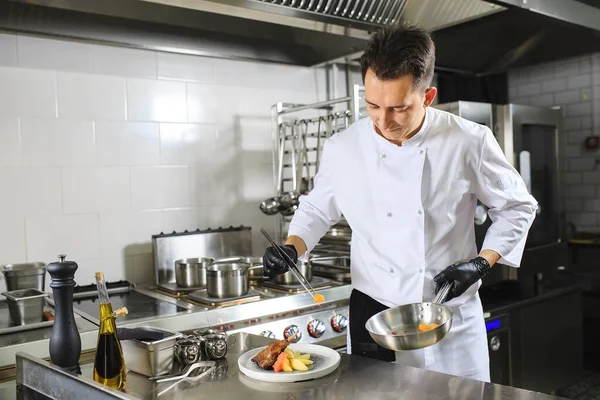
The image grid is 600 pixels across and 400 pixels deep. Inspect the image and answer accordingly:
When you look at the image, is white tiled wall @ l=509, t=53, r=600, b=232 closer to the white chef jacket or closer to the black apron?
the white chef jacket

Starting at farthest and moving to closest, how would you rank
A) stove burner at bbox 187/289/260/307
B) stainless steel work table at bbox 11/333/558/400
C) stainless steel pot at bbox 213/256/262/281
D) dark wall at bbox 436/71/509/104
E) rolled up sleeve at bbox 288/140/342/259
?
dark wall at bbox 436/71/509/104
stainless steel pot at bbox 213/256/262/281
stove burner at bbox 187/289/260/307
rolled up sleeve at bbox 288/140/342/259
stainless steel work table at bbox 11/333/558/400

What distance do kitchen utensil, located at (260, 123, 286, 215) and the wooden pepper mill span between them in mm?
1561

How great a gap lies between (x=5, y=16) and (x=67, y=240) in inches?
39.0

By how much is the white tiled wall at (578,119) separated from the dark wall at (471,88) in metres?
0.28

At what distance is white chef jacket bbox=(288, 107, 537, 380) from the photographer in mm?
1948

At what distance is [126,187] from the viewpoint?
293cm

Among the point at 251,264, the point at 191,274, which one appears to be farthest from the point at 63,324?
the point at 251,264

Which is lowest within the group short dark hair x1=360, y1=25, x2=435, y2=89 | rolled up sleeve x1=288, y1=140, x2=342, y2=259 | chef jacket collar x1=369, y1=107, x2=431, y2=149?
rolled up sleeve x1=288, y1=140, x2=342, y2=259

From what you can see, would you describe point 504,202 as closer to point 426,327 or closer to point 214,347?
point 426,327

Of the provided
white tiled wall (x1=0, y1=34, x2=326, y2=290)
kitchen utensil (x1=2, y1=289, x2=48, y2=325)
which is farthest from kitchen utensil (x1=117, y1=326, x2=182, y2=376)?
white tiled wall (x1=0, y1=34, x2=326, y2=290)

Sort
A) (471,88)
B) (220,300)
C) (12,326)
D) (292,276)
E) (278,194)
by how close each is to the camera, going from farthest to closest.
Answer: (471,88) < (278,194) < (292,276) < (220,300) < (12,326)

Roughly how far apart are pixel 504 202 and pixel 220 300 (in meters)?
1.16

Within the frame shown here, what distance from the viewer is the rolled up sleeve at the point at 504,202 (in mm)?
1948

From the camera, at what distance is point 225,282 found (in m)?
2.46
